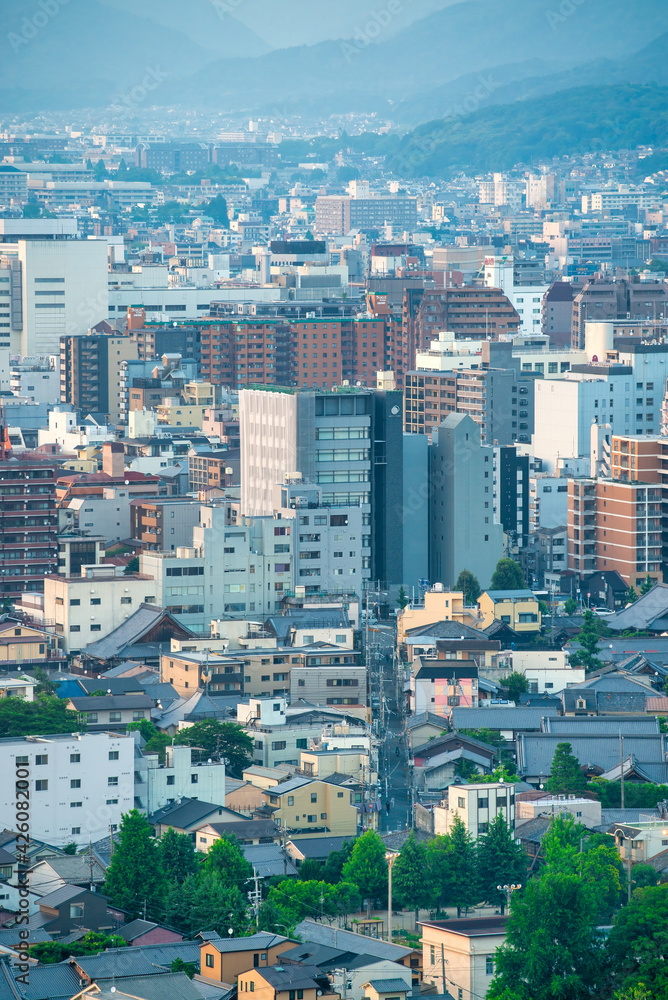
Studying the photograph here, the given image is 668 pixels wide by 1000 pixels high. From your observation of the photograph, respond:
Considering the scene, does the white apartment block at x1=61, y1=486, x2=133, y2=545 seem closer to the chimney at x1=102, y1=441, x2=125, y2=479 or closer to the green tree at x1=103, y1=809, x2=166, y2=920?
the chimney at x1=102, y1=441, x2=125, y2=479

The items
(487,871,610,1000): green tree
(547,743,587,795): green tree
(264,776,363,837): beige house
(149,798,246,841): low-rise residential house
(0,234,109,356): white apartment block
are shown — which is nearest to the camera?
(487,871,610,1000): green tree

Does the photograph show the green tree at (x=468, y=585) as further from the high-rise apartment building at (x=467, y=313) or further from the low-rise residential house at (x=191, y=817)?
the high-rise apartment building at (x=467, y=313)

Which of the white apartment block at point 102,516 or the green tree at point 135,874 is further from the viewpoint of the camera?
the white apartment block at point 102,516

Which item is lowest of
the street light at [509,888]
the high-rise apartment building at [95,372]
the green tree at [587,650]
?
the street light at [509,888]

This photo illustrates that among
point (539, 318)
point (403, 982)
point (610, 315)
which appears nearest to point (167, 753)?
point (403, 982)

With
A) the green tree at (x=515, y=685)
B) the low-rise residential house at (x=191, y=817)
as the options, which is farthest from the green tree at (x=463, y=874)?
the green tree at (x=515, y=685)

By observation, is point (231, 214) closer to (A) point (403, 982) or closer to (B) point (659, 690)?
(B) point (659, 690)

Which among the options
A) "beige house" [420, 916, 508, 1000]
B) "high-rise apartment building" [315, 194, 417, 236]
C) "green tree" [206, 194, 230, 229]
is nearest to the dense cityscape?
A: "beige house" [420, 916, 508, 1000]

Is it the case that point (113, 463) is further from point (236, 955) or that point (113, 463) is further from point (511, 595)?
point (236, 955)
